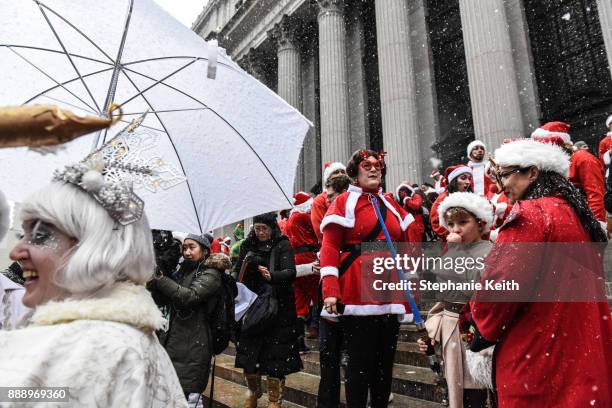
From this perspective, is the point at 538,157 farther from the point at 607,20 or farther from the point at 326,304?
the point at 607,20

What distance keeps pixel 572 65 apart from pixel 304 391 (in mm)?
12495

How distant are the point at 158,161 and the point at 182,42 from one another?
3.22ft

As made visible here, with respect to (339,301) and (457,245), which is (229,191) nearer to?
(339,301)

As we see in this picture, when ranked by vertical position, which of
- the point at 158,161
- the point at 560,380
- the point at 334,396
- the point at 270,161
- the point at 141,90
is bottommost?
the point at 334,396

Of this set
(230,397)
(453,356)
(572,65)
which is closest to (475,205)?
(453,356)

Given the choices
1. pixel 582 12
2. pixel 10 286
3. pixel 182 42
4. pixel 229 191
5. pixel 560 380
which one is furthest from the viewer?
pixel 582 12

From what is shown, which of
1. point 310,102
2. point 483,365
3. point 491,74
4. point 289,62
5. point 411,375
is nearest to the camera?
point 483,365

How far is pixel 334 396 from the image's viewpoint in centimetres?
386

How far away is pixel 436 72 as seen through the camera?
16844mm

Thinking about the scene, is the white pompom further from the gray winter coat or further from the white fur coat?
the gray winter coat

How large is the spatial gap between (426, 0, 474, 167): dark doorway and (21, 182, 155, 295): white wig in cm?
1545

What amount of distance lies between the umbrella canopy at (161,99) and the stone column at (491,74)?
8.71m

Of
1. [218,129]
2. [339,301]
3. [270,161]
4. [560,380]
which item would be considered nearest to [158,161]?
[218,129]

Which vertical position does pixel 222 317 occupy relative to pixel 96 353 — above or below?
above
